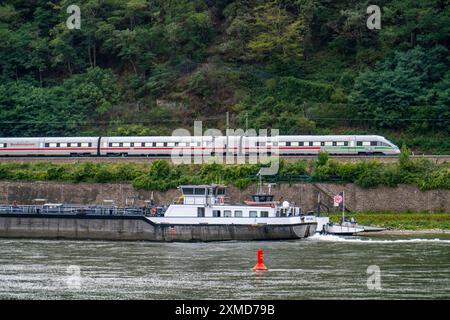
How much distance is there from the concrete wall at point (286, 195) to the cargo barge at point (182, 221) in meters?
10.4

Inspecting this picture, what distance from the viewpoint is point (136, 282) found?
5875 cm

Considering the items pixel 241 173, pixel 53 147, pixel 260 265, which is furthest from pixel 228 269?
pixel 53 147

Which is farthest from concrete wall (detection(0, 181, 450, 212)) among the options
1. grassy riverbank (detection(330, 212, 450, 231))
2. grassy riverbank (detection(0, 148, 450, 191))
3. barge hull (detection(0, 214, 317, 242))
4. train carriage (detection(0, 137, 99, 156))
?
barge hull (detection(0, 214, 317, 242))

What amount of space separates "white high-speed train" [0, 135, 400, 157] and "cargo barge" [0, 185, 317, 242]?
53.9 ft

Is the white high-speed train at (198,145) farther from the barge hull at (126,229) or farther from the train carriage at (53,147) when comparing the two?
the barge hull at (126,229)

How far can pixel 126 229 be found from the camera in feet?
270

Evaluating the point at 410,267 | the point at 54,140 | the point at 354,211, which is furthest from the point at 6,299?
the point at 54,140

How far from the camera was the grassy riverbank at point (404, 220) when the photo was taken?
86.6 metres

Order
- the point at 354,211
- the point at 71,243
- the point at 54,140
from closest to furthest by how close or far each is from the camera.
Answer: the point at 71,243 → the point at 354,211 → the point at 54,140

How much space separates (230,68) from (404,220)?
34751mm

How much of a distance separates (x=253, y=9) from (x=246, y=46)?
410 centimetres

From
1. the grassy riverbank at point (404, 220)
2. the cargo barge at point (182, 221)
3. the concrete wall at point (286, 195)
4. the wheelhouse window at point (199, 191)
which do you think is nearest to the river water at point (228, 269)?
the cargo barge at point (182, 221)

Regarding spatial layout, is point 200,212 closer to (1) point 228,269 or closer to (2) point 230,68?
(1) point 228,269

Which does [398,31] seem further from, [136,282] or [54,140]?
[136,282]
